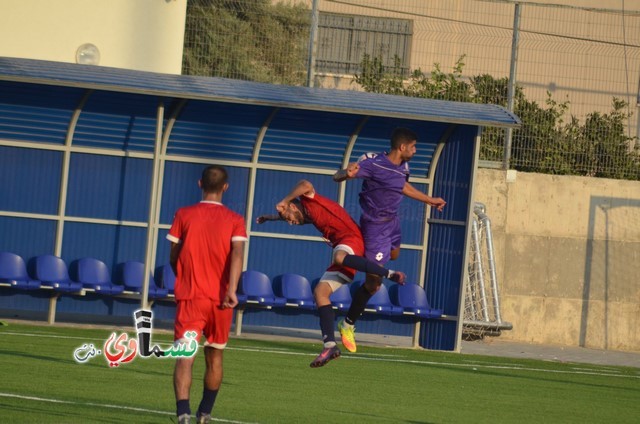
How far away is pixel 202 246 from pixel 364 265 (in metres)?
3.14

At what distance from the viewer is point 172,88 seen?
17.9m

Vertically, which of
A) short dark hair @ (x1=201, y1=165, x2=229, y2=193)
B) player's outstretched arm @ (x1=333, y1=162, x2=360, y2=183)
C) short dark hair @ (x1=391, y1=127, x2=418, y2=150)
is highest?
short dark hair @ (x1=391, y1=127, x2=418, y2=150)

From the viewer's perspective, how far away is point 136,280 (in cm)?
1944

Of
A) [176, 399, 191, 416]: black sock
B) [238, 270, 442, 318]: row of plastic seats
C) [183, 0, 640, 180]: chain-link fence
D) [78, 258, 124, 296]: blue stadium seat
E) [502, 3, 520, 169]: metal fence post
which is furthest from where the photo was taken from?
[183, 0, 640, 180]: chain-link fence

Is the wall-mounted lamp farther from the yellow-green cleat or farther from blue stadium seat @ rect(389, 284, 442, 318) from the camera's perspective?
the yellow-green cleat

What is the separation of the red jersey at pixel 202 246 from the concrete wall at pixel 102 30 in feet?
50.7

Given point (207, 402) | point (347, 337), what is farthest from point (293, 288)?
point (207, 402)

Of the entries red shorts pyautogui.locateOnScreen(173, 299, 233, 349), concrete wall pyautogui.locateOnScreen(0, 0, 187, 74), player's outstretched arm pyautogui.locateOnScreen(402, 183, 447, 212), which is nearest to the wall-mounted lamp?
concrete wall pyautogui.locateOnScreen(0, 0, 187, 74)

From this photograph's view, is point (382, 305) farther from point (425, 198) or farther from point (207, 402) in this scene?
point (207, 402)

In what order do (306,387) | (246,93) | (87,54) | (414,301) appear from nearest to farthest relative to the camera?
1. (306,387)
2. (246,93)
3. (414,301)
4. (87,54)

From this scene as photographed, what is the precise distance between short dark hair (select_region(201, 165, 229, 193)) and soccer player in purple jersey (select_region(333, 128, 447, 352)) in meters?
3.12

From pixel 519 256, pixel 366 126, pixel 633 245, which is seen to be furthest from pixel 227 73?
pixel 633 245

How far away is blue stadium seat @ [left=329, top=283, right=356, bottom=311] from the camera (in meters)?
19.6

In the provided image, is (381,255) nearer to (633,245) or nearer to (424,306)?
(424,306)
